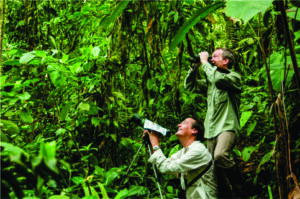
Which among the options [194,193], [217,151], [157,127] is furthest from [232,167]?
[157,127]

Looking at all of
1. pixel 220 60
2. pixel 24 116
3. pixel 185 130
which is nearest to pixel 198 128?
pixel 185 130

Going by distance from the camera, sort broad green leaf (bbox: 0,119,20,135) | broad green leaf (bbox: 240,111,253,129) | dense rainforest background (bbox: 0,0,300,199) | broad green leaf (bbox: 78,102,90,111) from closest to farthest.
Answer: broad green leaf (bbox: 0,119,20,135) < dense rainforest background (bbox: 0,0,300,199) < broad green leaf (bbox: 78,102,90,111) < broad green leaf (bbox: 240,111,253,129)

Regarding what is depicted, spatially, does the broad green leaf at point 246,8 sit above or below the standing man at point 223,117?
above

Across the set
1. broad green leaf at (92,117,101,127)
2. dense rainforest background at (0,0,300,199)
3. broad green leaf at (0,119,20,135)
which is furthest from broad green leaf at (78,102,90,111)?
broad green leaf at (0,119,20,135)

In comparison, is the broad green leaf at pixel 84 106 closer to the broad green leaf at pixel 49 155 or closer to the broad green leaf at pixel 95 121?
the broad green leaf at pixel 95 121

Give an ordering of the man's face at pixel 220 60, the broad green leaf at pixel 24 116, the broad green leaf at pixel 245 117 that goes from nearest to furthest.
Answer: the broad green leaf at pixel 24 116 < the man's face at pixel 220 60 < the broad green leaf at pixel 245 117

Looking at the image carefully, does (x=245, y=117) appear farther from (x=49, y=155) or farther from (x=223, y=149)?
(x=49, y=155)

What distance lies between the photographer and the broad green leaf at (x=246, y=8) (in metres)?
0.57

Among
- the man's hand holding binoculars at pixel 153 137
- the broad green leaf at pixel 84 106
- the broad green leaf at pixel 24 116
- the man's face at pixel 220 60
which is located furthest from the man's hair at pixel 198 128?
the broad green leaf at pixel 24 116

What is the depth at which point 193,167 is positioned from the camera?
77.6 inches

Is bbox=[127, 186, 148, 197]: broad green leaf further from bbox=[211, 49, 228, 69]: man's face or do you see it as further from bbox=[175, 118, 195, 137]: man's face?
bbox=[211, 49, 228, 69]: man's face

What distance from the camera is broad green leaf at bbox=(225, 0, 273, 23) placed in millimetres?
573

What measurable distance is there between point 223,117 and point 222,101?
0.15 metres

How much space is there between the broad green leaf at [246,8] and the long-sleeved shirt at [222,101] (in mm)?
1694
